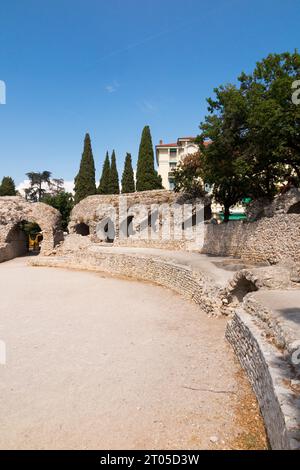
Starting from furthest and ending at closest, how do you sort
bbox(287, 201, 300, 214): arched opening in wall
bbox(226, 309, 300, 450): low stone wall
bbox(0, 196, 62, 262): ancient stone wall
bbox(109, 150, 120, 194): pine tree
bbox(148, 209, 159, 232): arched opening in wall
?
bbox(109, 150, 120, 194): pine tree < bbox(0, 196, 62, 262): ancient stone wall < bbox(148, 209, 159, 232): arched opening in wall < bbox(287, 201, 300, 214): arched opening in wall < bbox(226, 309, 300, 450): low stone wall

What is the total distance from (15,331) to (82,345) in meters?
2.45

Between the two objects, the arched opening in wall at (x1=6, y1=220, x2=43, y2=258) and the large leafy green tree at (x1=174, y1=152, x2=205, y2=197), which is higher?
the large leafy green tree at (x1=174, y1=152, x2=205, y2=197)

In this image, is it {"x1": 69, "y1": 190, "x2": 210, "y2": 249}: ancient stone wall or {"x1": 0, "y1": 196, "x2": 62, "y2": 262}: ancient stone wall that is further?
{"x1": 0, "y1": 196, "x2": 62, "y2": 262}: ancient stone wall

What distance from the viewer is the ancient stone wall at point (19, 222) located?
88.0 ft

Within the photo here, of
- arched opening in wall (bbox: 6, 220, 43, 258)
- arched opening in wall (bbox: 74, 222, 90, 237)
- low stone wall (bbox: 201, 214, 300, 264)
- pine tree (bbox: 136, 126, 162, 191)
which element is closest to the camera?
low stone wall (bbox: 201, 214, 300, 264)

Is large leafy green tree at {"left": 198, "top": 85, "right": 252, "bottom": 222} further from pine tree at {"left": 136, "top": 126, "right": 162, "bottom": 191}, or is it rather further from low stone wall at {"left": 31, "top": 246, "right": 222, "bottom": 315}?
pine tree at {"left": 136, "top": 126, "right": 162, "bottom": 191}

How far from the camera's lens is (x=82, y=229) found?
103 ft

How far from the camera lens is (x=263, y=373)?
4883mm

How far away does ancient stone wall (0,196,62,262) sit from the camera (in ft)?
88.0

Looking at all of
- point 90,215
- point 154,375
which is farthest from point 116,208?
point 154,375

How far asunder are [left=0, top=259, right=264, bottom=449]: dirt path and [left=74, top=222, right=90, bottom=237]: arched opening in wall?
19465mm

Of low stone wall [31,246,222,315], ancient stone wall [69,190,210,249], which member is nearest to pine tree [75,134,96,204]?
ancient stone wall [69,190,210,249]

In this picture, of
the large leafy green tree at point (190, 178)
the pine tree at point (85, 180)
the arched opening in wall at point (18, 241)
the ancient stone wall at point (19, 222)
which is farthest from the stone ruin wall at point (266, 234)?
the pine tree at point (85, 180)
